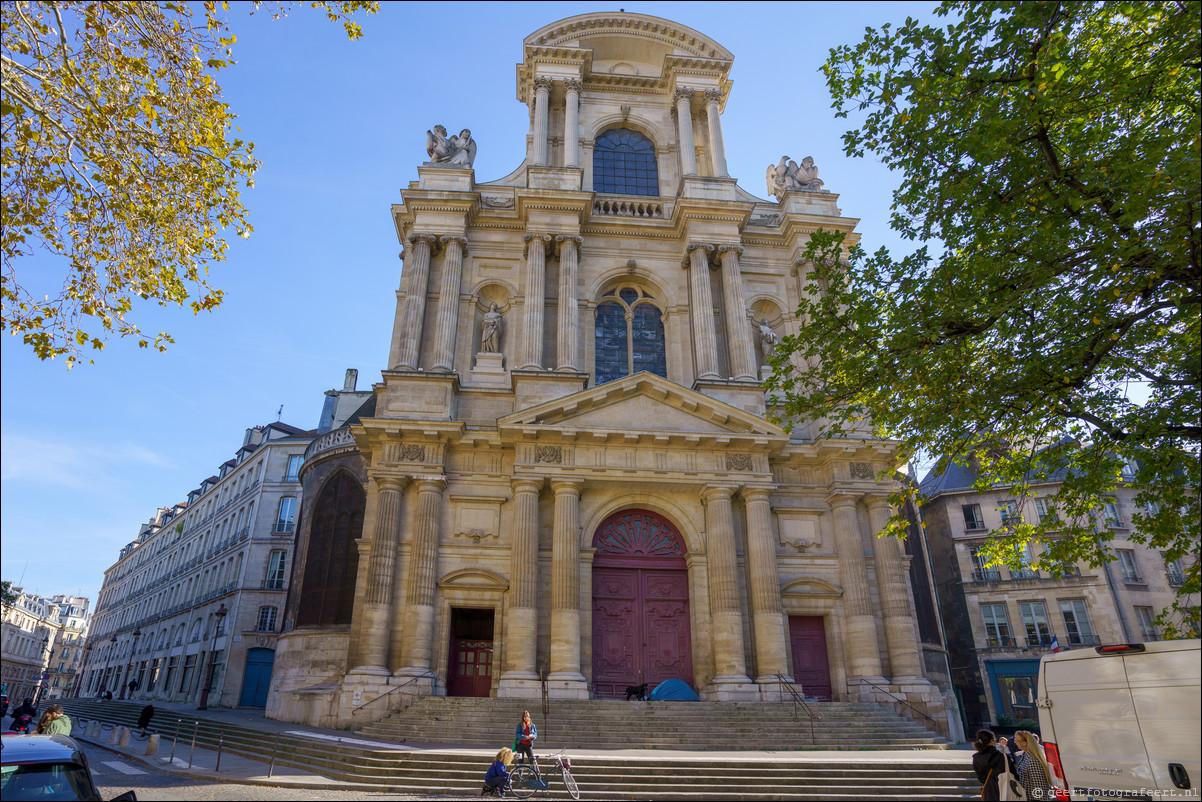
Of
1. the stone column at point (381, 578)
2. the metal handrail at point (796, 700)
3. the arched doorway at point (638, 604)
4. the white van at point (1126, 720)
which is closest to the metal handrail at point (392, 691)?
the stone column at point (381, 578)

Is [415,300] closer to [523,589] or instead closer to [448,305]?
[448,305]

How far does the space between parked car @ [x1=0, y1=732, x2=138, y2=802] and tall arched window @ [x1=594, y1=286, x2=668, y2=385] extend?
56.1ft

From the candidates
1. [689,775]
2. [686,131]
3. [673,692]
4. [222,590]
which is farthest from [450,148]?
[222,590]

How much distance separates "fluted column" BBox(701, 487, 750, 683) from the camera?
56.6 feet

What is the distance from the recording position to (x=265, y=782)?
441 inches

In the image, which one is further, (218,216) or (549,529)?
(549,529)

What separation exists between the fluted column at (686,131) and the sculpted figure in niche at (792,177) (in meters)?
3.17

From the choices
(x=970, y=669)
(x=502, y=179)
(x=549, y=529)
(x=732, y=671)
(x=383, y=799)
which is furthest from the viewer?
(x=970, y=669)

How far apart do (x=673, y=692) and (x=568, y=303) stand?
37.5 feet

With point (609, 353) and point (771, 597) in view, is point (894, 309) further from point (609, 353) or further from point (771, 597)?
point (609, 353)

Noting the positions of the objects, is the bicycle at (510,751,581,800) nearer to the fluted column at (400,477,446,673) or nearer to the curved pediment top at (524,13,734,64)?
the fluted column at (400,477,446,673)

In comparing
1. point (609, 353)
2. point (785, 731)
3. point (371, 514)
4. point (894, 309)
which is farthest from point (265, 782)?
point (609, 353)

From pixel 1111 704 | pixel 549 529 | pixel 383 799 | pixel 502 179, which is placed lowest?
pixel 383 799

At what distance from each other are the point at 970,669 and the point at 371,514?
27.7 meters
